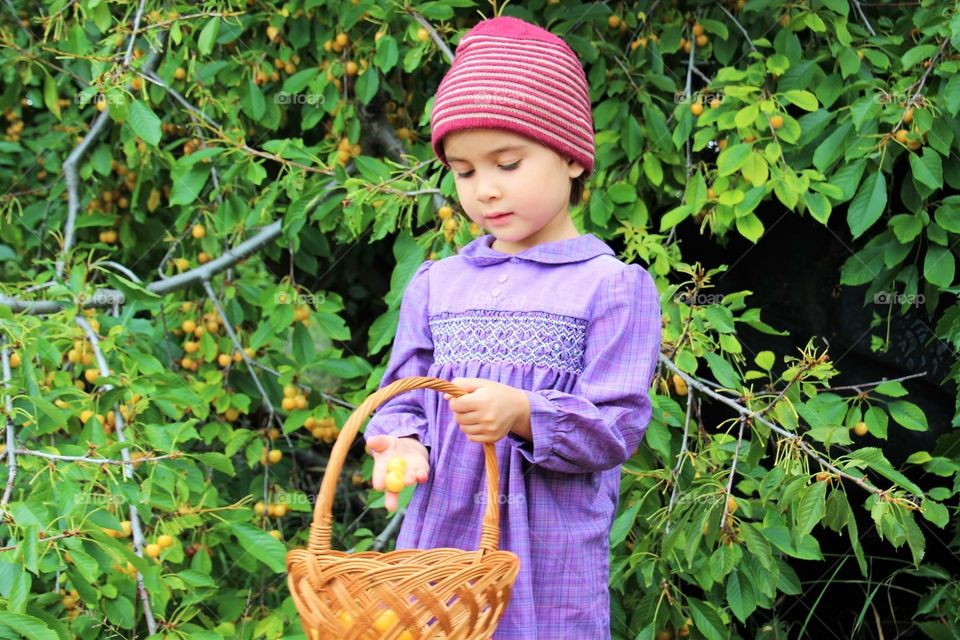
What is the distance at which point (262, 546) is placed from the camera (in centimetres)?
202

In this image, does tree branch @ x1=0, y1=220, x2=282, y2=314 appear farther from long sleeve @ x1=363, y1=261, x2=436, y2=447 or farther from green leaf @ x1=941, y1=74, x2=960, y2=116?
green leaf @ x1=941, y1=74, x2=960, y2=116

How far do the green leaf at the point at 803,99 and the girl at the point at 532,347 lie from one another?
763mm

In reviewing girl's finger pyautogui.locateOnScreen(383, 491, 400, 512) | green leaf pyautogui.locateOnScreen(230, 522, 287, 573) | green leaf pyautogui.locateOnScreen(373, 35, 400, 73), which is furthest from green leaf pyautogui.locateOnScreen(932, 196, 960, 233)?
green leaf pyautogui.locateOnScreen(230, 522, 287, 573)

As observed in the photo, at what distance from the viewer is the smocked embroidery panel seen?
1.42 metres

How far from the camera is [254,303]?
105 inches

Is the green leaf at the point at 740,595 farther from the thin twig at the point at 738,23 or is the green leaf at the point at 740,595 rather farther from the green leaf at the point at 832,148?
the thin twig at the point at 738,23

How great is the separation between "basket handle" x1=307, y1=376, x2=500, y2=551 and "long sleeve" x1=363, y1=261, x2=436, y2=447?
18 centimetres

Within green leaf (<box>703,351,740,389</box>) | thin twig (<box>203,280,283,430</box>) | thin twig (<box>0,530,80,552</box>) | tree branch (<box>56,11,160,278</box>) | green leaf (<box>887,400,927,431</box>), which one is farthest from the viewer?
tree branch (<box>56,11,160,278</box>)

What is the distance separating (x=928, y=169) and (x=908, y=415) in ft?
1.53

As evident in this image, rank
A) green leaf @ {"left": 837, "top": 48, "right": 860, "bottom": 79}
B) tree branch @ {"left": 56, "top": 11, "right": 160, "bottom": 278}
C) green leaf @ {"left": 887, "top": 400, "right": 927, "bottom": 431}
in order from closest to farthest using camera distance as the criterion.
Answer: green leaf @ {"left": 887, "top": 400, "right": 927, "bottom": 431} → green leaf @ {"left": 837, "top": 48, "right": 860, "bottom": 79} → tree branch @ {"left": 56, "top": 11, "right": 160, "bottom": 278}

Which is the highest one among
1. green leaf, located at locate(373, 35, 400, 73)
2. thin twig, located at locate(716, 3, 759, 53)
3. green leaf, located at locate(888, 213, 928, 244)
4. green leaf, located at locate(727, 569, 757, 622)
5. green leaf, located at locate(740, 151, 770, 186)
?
green leaf, located at locate(373, 35, 400, 73)

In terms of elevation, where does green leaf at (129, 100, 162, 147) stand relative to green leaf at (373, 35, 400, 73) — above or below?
below

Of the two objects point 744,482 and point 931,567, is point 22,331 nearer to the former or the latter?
point 744,482

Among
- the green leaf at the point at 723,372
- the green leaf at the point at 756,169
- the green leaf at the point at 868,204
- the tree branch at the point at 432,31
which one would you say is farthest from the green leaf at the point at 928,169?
the tree branch at the point at 432,31
